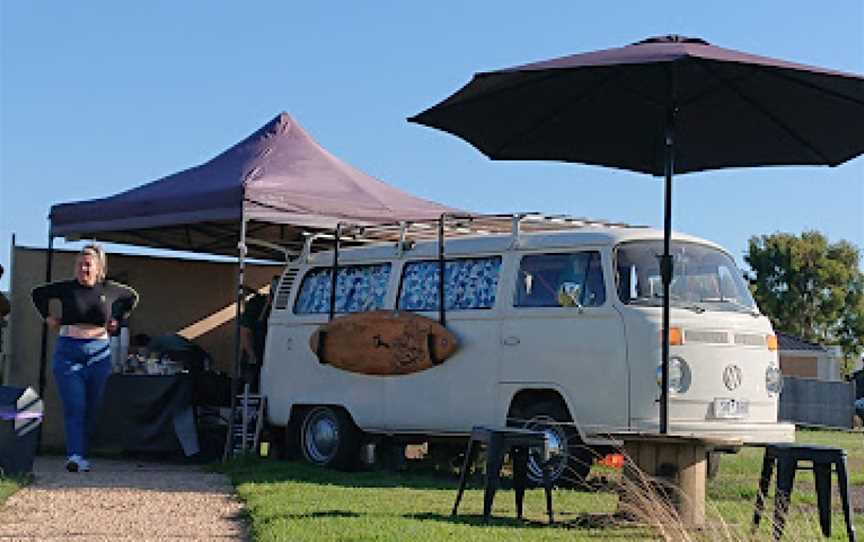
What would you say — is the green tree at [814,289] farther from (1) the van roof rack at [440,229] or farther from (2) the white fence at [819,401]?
(1) the van roof rack at [440,229]

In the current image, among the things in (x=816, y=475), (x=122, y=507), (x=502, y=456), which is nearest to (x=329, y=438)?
(x=122, y=507)

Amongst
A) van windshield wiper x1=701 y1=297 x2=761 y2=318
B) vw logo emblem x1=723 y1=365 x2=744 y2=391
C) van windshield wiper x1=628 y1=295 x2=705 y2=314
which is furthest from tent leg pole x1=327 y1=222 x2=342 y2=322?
vw logo emblem x1=723 y1=365 x2=744 y2=391

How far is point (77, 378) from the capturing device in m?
11.9

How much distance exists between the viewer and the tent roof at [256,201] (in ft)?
43.0

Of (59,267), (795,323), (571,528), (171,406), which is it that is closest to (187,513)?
(571,528)

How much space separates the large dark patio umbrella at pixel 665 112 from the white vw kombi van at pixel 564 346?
1.01 meters

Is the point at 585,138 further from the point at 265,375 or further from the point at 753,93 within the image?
the point at 265,375

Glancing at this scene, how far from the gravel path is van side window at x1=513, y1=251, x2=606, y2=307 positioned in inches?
114

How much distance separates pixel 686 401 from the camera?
1017 cm

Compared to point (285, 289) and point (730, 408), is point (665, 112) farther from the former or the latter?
point (285, 289)

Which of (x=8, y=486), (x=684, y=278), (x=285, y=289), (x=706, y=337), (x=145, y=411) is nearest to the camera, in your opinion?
(x=8, y=486)

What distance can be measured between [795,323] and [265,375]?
1583 inches

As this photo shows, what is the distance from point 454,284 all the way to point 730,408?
2.66 meters

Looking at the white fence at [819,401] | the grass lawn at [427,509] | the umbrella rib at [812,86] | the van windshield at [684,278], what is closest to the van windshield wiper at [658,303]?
the van windshield at [684,278]
